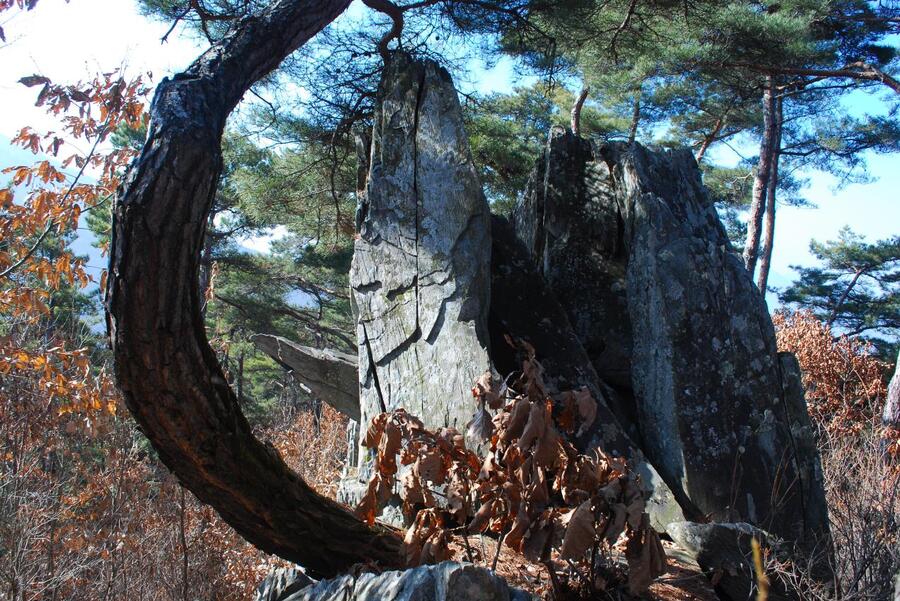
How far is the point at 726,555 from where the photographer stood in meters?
3.17

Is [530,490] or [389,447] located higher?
[389,447]

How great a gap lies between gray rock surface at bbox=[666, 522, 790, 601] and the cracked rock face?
1288 mm

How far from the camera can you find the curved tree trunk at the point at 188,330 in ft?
7.23

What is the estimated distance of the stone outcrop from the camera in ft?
14.2

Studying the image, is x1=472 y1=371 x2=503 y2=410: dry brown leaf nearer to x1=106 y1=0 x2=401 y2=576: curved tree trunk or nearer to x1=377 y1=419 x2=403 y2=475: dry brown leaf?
x1=377 y1=419 x2=403 y2=475: dry brown leaf

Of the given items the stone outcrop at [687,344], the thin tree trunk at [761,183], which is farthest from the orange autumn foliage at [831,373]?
the stone outcrop at [687,344]

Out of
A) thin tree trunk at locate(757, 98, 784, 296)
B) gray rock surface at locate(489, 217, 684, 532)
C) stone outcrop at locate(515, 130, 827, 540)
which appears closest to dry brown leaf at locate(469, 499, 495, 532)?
gray rock surface at locate(489, 217, 684, 532)

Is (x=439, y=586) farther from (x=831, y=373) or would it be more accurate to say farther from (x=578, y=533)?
(x=831, y=373)

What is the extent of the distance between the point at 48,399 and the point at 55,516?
94 cm

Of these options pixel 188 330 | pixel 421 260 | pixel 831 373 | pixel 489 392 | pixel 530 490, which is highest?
pixel 831 373

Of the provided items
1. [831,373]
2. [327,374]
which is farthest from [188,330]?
[831,373]

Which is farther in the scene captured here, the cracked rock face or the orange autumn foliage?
the orange autumn foliage

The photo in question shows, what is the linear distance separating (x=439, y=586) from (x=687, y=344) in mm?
2711

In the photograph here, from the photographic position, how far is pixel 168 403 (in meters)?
2.33
